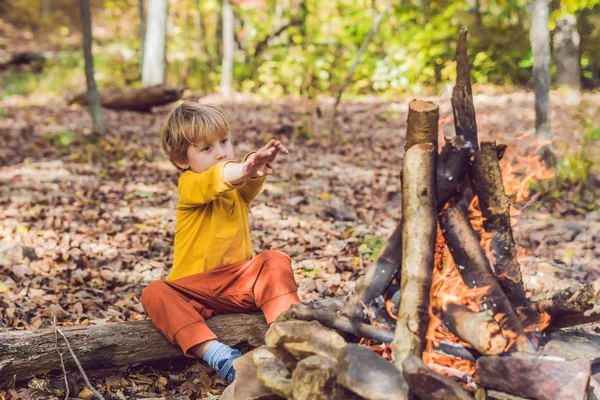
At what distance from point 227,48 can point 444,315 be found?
1150cm

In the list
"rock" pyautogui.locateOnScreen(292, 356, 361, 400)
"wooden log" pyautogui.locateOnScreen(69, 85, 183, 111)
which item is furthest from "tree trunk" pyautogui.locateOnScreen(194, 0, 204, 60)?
"rock" pyautogui.locateOnScreen(292, 356, 361, 400)

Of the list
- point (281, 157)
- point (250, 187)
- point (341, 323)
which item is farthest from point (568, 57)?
point (341, 323)

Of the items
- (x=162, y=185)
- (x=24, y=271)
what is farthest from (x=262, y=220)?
(x=24, y=271)

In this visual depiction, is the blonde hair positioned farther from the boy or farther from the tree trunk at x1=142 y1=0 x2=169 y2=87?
the tree trunk at x1=142 y1=0 x2=169 y2=87

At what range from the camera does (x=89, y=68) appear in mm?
8133

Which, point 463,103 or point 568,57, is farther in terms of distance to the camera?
point 568,57

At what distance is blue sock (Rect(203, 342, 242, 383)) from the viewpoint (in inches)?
109

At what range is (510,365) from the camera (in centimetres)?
202

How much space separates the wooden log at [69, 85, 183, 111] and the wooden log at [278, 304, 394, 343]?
949cm

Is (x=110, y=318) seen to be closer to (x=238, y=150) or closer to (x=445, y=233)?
(x=445, y=233)

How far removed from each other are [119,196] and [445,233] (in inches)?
184

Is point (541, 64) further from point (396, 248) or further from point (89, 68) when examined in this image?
point (89, 68)

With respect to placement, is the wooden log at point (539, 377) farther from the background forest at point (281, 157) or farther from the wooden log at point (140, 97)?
the wooden log at point (140, 97)

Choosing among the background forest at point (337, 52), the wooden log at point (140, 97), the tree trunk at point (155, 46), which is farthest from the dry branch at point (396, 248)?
the tree trunk at point (155, 46)
